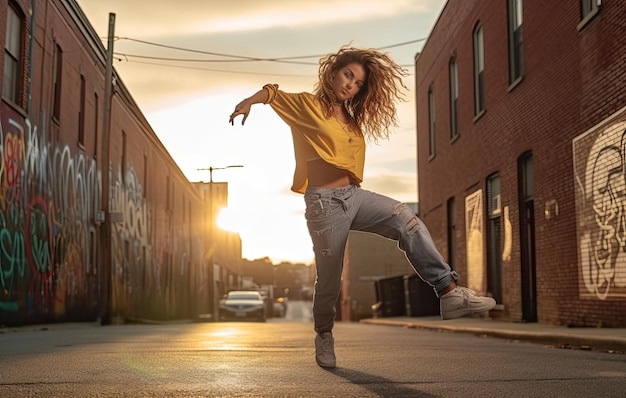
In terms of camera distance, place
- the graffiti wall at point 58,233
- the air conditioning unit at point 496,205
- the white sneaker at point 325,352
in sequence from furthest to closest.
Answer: the air conditioning unit at point 496,205 < the graffiti wall at point 58,233 < the white sneaker at point 325,352

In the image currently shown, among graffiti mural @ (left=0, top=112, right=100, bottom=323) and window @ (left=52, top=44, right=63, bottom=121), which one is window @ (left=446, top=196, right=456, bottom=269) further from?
window @ (left=52, top=44, right=63, bottom=121)

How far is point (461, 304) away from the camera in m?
4.57

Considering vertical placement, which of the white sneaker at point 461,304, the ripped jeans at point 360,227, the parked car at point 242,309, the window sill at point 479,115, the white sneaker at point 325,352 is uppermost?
the window sill at point 479,115

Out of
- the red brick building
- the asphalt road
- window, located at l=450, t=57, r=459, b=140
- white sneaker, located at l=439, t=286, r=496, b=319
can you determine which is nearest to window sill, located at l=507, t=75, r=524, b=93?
the red brick building

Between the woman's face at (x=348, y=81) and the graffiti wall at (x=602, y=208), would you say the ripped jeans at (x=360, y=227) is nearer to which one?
the woman's face at (x=348, y=81)

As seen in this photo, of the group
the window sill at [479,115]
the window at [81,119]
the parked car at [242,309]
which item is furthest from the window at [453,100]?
the parked car at [242,309]

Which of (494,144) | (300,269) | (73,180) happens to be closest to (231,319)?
(73,180)

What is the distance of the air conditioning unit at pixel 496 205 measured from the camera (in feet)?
58.5

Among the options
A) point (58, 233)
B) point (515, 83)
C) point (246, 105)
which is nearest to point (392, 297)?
point (515, 83)

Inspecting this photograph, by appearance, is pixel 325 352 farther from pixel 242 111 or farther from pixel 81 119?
pixel 81 119

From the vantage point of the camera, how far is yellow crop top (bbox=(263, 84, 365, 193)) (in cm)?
485

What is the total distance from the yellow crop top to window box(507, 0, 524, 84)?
12.2m

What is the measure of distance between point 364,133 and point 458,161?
17.1m

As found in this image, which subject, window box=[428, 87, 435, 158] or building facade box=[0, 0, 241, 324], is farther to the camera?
window box=[428, 87, 435, 158]
